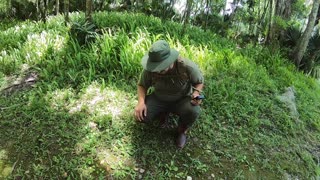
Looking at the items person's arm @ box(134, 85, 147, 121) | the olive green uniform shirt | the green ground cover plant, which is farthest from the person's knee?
the green ground cover plant

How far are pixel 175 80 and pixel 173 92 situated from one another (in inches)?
6.5

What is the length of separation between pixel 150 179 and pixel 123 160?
390 millimetres

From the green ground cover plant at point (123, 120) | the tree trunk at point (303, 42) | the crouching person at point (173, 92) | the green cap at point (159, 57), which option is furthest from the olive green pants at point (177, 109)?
the tree trunk at point (303, 42)

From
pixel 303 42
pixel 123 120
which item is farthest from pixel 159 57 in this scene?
pixel 303 42

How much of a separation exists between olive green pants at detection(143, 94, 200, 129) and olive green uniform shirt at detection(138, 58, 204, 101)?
0.07 m

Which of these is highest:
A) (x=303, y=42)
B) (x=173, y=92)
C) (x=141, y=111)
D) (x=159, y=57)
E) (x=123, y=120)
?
(x=159, y=57)

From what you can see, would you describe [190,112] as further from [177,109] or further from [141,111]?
[141,111]

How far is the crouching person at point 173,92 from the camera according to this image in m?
3.38

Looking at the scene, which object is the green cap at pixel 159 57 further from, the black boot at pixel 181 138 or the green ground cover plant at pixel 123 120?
the green ground cover plant at pixel 123 120

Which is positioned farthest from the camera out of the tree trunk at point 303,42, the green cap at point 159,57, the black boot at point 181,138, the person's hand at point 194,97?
the tree trunk at point 303,42

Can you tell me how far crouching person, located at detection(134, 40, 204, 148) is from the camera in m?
3.38

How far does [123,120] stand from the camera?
4062 millimetres

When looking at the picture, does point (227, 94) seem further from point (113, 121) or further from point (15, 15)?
point (15, 15)

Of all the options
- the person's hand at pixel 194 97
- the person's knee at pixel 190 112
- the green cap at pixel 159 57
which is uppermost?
the green cap at pixel 159 57
